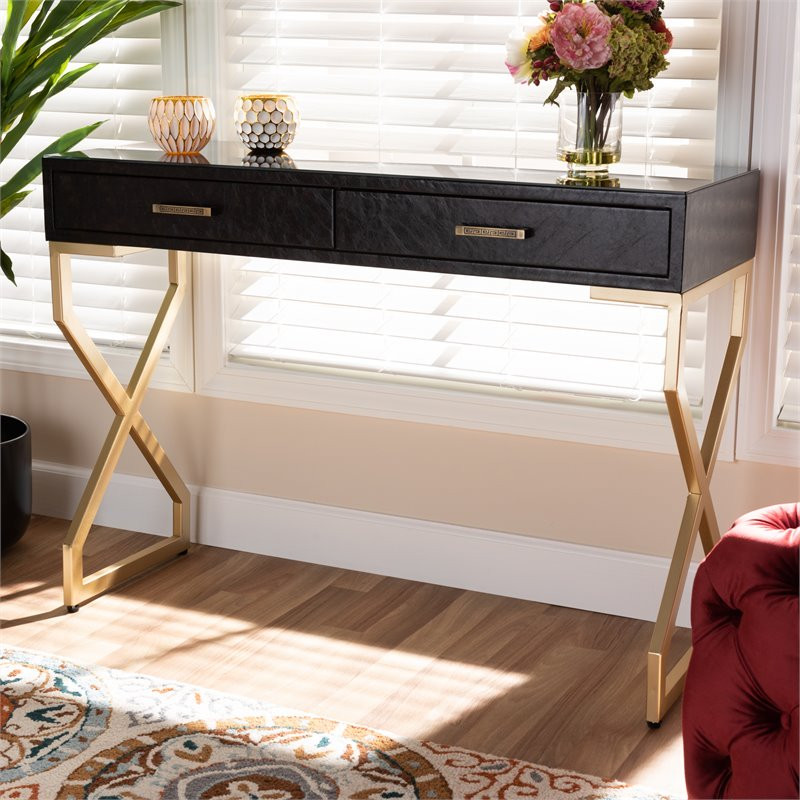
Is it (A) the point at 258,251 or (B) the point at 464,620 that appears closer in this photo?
(A) the point at 258,251

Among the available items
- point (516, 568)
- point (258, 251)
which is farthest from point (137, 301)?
point (516, 568)

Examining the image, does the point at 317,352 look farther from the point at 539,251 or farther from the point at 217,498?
the point at 539,251

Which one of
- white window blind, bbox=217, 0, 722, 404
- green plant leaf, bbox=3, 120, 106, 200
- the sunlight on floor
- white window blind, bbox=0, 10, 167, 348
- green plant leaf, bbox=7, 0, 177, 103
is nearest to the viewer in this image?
the sunlight on floor

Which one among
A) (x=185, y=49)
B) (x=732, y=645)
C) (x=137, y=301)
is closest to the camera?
(x=732, y=645)

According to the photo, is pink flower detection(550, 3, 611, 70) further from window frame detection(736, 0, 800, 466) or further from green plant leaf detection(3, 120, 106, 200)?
green plant leaf detection(3, 120, 106, 200)

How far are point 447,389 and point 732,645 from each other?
1311mm

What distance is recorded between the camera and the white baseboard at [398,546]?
8.78 ft

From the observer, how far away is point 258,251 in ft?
7.83

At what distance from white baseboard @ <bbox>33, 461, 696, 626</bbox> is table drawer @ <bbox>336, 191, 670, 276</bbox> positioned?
0.82m

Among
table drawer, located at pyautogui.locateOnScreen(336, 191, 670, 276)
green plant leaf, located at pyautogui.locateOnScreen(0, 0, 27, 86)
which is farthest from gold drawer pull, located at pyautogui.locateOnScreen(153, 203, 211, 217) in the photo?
green plant leaf, located at pyautogui.locateOnScreen(0, 0, 27, 86)

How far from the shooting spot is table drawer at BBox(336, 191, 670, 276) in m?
2.06

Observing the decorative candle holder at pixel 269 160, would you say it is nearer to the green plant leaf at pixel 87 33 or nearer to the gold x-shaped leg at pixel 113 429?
the gold x-shaped leg at pixel 113 429

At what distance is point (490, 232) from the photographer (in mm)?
2164

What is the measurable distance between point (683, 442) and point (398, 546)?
880 mm
